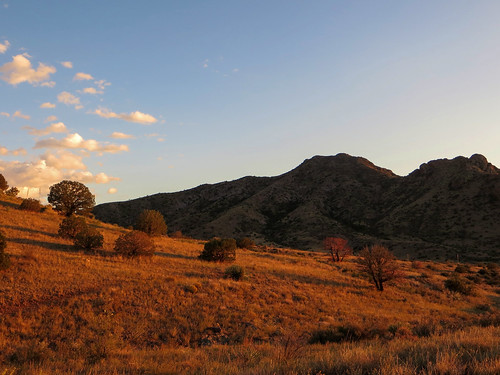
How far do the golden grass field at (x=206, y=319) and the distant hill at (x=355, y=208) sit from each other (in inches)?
1912

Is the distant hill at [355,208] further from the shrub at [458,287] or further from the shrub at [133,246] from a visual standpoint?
the shrub at [133,246]

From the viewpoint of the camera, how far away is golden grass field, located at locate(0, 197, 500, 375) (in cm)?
680

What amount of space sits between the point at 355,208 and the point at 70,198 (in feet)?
274

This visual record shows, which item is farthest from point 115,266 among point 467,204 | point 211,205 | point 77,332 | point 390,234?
point 211,205

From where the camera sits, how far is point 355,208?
96.4 metres

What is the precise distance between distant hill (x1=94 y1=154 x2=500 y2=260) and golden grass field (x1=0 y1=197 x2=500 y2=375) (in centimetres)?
4855

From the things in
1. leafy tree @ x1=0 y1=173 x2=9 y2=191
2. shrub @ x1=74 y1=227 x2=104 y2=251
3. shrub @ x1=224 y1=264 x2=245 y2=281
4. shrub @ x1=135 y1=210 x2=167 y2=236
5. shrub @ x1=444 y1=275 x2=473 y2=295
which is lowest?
shrub @ x1=444 y1=275 x2=473 y2=295

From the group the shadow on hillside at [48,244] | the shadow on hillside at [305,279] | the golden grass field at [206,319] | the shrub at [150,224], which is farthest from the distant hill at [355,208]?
the shadow on hillside at [48,244]

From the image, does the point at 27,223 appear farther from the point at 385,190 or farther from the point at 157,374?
the point at 385,190

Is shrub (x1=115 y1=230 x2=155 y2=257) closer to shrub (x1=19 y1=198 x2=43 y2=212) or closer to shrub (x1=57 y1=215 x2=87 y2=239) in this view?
shrub (x1=57 y1=215 x2=87 y2=239)

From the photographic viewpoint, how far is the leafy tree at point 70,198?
3350 centimetres

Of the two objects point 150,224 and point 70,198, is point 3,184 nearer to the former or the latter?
point 70,198

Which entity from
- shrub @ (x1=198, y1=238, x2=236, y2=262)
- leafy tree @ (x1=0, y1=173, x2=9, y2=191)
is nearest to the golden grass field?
shrub @ (x1=198, y1=238, x2=236, y2=262)

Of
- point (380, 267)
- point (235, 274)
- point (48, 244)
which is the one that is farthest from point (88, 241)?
point (380, 267)
